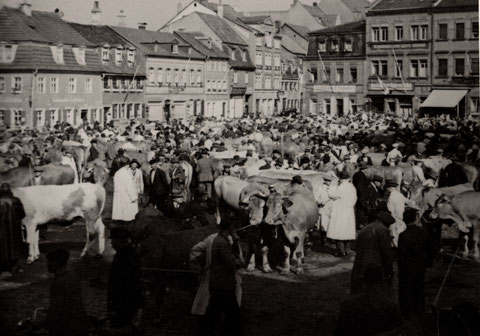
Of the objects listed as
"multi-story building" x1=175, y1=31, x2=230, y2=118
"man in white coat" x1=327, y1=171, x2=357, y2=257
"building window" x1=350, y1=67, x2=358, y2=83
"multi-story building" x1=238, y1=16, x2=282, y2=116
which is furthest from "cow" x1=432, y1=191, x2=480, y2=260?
"multi-story building" x1=238, y1=16, x2=282, y2=116

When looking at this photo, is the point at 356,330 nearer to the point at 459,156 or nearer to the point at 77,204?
the point at 77,204

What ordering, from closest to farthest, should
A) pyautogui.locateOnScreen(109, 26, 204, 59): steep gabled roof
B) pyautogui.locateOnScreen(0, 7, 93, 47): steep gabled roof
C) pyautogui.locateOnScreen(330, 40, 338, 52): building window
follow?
pyautogui.locateOnScreen(0, 7, 93, 47): steep gabled roof < pyautogui.locateOnScreen(109, 26, 204, 59): steep gabled roof < pyautogui.locateOnScreen(330, 40, 338, 52): building window

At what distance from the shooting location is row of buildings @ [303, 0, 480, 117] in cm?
2434

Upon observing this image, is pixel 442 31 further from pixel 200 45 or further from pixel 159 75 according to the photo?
pixel 200 45

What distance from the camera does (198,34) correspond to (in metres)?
58.2

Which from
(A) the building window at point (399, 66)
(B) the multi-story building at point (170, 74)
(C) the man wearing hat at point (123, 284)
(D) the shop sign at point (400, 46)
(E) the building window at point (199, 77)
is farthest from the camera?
(E) the building window at point (199, 77)

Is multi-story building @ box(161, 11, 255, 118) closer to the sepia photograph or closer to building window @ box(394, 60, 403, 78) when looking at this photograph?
building window @ box(394, 60, 403, 78)

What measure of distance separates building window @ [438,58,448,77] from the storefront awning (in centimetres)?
83

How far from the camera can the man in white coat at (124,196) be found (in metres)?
13.6

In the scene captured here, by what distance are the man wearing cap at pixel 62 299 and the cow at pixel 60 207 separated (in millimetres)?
5038

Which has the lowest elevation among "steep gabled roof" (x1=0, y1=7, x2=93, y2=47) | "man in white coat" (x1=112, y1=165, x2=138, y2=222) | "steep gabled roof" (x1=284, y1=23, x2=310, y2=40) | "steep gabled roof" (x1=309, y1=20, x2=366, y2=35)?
"man in white coat" (x1=112, y1=165, x2=138, y2=222)

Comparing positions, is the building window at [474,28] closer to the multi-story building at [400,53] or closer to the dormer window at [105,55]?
the multi-story building at [400,53]

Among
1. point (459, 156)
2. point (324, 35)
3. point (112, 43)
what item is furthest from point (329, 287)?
point (324, 35)

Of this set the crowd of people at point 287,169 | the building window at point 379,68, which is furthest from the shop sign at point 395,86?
the crowd of people at point 287,169
